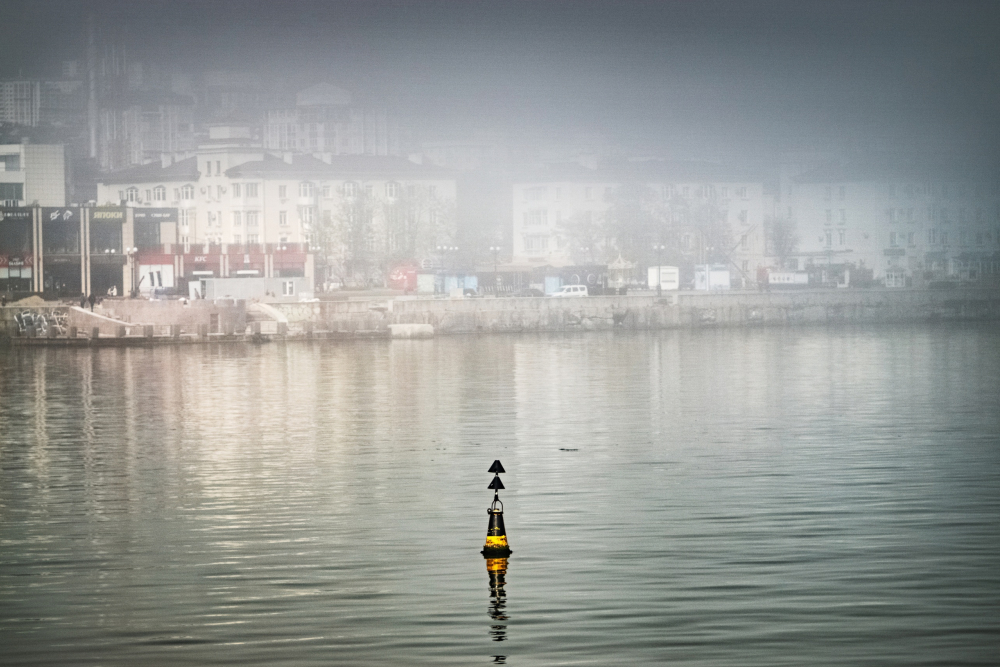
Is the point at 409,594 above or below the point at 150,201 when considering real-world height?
below

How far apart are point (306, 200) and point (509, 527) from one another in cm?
11692

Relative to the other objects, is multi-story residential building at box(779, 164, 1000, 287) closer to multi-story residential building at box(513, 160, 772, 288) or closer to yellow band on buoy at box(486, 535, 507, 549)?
multi-story residential building at box(513, 160, 772, 288)

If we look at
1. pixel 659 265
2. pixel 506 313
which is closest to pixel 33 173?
pixel 506 313

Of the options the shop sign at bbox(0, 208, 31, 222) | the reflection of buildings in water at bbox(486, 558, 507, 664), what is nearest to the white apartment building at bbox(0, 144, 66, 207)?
the shop sign at bbox(0, 208, 31, 222)

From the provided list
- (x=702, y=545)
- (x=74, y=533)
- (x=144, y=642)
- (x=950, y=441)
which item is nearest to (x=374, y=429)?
(x=950, y=441)

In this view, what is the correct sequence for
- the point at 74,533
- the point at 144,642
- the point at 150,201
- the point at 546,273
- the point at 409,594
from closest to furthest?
the point at 144,642 < the point at 409,594 < the point at 74,533 < the point at 546,273 < the point at 150,201

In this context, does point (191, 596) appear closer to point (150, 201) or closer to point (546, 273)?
point (546, 273)

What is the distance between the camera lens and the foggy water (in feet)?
49.0

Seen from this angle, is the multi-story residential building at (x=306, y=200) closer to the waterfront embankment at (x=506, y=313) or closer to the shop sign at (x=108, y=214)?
the shop sign at (x=108, y=214)

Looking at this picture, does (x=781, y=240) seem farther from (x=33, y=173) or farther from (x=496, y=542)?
(x=496, y=542)

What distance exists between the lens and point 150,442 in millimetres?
36531

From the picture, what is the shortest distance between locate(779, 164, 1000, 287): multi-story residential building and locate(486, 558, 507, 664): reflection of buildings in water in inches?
4874

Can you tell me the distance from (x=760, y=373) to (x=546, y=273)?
68.0 metres

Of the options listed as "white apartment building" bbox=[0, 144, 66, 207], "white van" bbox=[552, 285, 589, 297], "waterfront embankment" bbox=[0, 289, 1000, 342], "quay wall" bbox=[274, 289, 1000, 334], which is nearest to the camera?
"waterfront embankment" bbox=[0, 289, 1000, 342]
